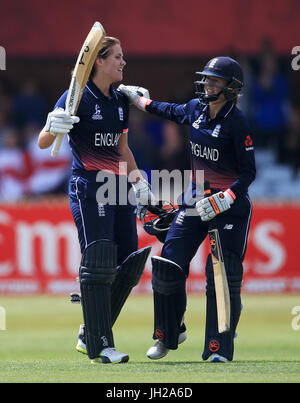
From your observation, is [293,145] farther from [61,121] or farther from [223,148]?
[61,121]

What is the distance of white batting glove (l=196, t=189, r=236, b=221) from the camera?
6.33 m

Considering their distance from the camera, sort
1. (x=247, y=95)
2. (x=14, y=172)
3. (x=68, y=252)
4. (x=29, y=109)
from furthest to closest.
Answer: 1. (x=29, y=109)
2. (x=247, y=95)
3. (x=14, y=172)
4. (x=68, y=252)

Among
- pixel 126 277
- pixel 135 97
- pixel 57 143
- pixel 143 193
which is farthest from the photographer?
pixel 143 193

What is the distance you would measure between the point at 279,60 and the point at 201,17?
1.39 metres

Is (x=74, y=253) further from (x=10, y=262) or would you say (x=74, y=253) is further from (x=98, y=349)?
(x=98, y=349)

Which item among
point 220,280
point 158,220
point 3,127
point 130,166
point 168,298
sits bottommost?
point 168,298

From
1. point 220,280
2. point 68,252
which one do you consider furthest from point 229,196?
point 68,252

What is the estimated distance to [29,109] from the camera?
1477 cm

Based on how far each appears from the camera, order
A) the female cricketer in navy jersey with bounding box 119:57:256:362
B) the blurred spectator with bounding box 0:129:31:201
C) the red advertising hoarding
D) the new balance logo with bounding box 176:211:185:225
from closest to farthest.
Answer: the female cricketer in navy jersey with bounding box 119:57:256:362 → the new balance logo with bounding box 176:211:185:225 → the red advertising hoarding → the blurred spectator with bounding box 0:129:31:201

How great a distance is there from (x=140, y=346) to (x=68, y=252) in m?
4.08

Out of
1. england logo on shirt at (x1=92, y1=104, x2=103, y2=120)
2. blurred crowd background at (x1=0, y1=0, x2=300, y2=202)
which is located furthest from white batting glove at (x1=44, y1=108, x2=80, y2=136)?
blurred crowd background at (x1=0, y1=0, x2=300, y2=202)

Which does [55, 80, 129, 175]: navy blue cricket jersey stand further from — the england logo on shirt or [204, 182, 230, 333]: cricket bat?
[204, 182, 230, 333]: cricket bat

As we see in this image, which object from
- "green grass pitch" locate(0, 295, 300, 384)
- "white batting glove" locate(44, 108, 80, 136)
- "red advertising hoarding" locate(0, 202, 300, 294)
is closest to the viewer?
"green grass pitch" locate(0, 295, 300, 384)

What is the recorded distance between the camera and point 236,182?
6.39 meters
